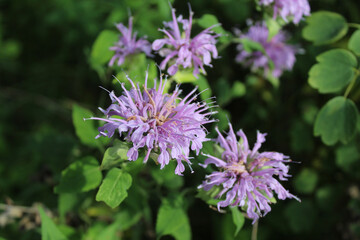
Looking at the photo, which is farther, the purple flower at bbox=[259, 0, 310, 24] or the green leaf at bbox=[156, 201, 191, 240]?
the purple flower at bbox=[259, 0, 310, 24]

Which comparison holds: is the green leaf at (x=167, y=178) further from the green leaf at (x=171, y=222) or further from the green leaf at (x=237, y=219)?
the green leaf at (x=237, y=219)

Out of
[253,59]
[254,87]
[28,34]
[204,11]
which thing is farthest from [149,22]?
[28,34]

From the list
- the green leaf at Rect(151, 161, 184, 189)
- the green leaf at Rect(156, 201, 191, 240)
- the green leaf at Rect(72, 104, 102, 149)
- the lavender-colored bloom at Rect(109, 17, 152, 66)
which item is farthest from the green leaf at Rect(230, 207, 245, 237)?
the lavender-colored bloom at Rect(109, 17, 152, 66)

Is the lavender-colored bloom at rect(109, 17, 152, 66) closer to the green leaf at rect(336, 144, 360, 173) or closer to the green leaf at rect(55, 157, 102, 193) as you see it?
the green leaf at rect(55, 157, 102, 193)

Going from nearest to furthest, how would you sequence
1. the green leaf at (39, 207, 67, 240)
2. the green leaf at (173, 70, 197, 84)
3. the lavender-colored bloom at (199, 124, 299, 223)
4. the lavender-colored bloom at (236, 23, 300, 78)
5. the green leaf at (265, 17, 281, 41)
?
1. the lavender-colored bloom at (199, 124, 299, 223)
2. the green leaf at (39, 207, 67, 240)
3. the green leaf at (173, 70, 197, 84)
4. the green leaf at (265, 17, 281, 41)
5. the lavender-colored bloom at (236, 23, 300, 78)

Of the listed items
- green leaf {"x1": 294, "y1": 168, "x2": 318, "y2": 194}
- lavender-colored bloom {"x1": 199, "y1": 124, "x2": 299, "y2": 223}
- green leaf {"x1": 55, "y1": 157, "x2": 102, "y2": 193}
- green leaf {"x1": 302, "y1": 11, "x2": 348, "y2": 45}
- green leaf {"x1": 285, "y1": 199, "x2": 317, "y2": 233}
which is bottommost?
green leaf {"x1": 285, "y1": 199, "x2": 317, "y2": 233}

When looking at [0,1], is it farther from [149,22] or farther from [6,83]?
[149,22]

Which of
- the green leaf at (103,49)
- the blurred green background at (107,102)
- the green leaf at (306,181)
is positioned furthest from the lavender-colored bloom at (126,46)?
the green leaf at (306,181)
